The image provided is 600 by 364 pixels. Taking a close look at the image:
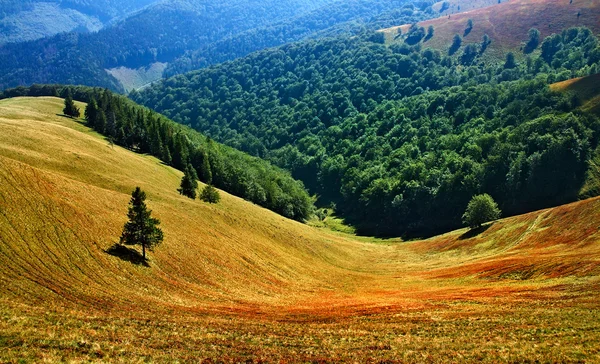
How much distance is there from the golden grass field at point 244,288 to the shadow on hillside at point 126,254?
1070 mm

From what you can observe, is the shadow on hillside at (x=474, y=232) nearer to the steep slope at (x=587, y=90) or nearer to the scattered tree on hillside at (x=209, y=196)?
the scattered tree on hillside at (x=209, y=196)

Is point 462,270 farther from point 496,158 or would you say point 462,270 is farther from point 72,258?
point 496,158

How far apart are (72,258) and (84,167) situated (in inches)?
1450

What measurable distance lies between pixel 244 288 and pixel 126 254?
547 inches

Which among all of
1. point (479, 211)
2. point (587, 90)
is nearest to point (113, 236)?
point (479, 211)

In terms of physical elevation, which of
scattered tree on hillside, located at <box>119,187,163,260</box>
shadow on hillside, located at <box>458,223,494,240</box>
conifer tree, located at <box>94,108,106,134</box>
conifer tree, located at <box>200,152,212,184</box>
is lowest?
scattered tree on hillside, located at <box>119,187,163,260</box>

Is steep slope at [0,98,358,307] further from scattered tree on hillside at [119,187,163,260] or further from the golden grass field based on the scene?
scattered tree on hillside at [119,187,163,260]

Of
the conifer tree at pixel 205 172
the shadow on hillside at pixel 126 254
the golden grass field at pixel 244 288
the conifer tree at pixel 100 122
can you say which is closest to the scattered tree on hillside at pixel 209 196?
the golden grass field at pixel 244 288

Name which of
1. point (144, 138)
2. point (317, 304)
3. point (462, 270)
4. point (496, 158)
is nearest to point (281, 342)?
point (317, 304)

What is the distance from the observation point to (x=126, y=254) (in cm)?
4528

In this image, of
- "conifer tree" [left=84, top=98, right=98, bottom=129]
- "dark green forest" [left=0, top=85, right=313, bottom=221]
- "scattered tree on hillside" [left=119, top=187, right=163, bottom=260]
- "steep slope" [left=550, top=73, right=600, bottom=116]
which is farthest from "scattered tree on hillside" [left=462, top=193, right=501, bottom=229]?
"conifer tree" [left=84, top=98, right=98, bottom=129]

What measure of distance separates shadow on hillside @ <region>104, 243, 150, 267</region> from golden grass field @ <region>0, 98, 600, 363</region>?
3.51 ft

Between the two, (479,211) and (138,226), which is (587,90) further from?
(138,226)

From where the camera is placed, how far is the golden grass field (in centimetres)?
2389
